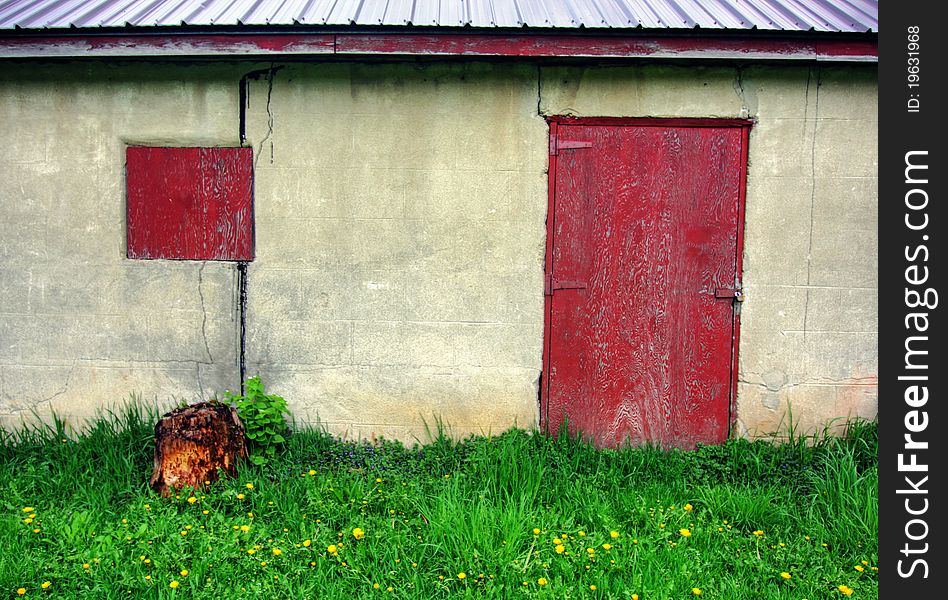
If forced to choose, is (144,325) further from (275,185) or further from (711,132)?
(711,132)

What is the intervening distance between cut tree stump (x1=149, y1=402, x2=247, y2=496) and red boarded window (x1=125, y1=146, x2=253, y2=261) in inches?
47.3

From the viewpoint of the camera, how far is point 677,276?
4.62 meters

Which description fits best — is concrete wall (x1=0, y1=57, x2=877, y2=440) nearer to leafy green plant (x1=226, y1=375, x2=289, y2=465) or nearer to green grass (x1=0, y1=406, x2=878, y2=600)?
leafy green plant (x1=226, y1=375, x2=289, y2=465)

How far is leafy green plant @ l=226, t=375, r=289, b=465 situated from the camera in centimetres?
443

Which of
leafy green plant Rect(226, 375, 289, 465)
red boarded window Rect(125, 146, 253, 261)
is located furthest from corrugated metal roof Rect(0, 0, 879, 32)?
leafy green plant Rect(226, 375, 289, 465)

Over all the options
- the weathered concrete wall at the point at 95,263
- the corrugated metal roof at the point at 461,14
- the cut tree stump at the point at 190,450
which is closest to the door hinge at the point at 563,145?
the corrugated metal roof at the point at 461,14

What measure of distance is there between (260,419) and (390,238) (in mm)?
1499

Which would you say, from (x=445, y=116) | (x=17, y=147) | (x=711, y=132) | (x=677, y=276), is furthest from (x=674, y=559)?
(x=17, y=147)

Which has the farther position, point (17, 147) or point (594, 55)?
point (17, 147)

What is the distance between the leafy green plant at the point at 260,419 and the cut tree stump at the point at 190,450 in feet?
0.77

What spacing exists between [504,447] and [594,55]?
2583 millimetres

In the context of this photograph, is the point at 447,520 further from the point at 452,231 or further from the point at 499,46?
the point at 499,46

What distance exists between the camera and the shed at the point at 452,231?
4.57 meters

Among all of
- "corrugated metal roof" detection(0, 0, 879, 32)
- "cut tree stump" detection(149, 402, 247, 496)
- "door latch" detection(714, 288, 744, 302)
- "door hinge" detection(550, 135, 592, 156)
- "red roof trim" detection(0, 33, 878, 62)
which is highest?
"corrugated metal roof" detection(0, 0, 879, 32)
